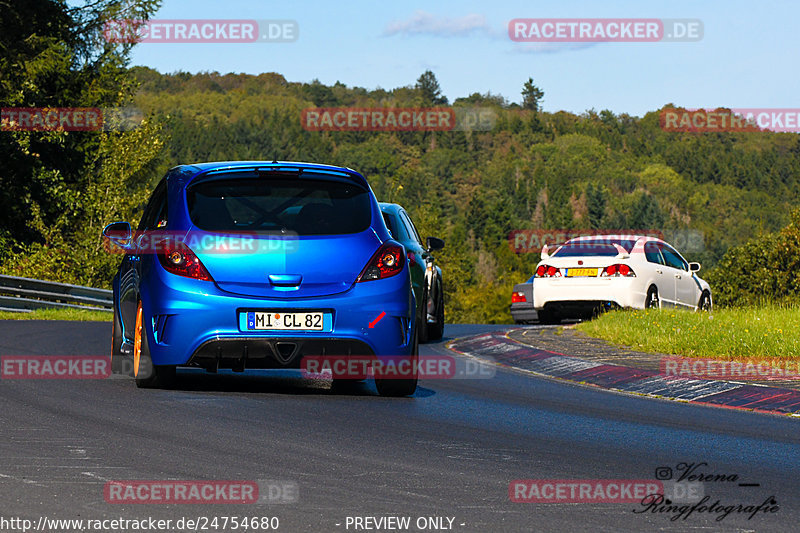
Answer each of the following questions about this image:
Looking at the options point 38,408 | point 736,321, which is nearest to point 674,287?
Result: point 736,321

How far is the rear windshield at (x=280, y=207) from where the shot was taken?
31.8ft

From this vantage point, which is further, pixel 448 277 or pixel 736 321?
pixel 448 277

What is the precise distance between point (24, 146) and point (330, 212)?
105 feet

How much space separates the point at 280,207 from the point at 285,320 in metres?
1.05

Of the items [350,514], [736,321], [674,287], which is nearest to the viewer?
[350,514]

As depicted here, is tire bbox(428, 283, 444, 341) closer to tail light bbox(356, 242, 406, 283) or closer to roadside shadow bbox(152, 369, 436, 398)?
roadside shadow bbox(152, 369, 436, 398)

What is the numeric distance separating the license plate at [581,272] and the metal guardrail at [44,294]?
42.1ft

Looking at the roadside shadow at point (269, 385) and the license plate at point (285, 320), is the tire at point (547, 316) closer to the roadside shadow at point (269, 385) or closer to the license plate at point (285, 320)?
the roadside shadow at point (269, 385)

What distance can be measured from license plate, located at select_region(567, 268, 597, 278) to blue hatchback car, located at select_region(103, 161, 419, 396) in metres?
10.7

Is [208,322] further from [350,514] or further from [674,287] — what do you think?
[674,287]

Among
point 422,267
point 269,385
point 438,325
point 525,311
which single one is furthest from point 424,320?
point 269,385

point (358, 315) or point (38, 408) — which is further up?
point (358, 315)

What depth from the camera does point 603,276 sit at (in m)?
20.2

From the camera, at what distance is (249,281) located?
31.0 ft
